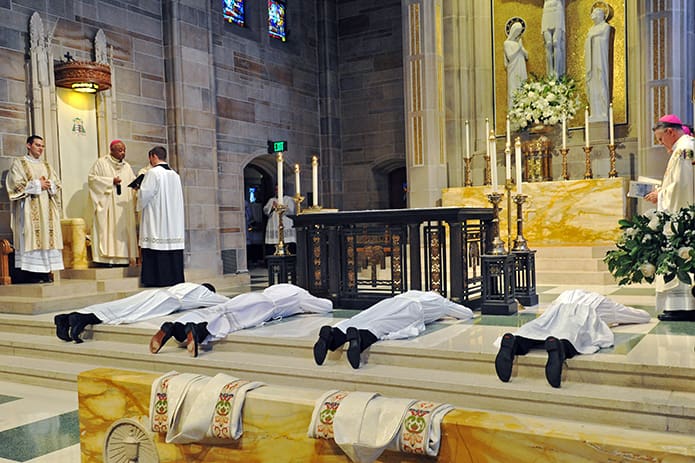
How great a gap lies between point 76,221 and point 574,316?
658cm

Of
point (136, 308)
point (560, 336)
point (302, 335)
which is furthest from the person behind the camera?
point (136, 308)

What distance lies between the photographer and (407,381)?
4.03 m

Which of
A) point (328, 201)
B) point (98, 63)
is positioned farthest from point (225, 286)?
point (328, 201)

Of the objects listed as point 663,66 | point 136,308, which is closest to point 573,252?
point 663,66

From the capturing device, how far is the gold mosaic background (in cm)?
1038

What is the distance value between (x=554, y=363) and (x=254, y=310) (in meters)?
2.62

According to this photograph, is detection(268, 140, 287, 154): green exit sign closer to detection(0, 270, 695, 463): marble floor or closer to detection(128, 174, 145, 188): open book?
detection(128, 174, 145, 188): open book

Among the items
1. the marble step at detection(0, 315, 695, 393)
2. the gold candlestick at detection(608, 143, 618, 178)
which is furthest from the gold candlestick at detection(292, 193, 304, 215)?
the gold candlestick at detection(608, 143, 618, 178)

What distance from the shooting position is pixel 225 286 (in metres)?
9.49

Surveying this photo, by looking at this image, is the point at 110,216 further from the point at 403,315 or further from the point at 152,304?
the point at 403,315

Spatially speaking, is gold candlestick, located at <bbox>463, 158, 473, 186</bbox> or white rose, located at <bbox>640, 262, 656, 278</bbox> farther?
gold candlestick, located at <bbox>463, 158, 473, 186</bbox>

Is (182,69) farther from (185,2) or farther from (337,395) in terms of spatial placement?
(337,395)

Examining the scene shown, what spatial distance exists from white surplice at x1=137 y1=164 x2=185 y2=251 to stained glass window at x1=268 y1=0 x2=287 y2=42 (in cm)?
606

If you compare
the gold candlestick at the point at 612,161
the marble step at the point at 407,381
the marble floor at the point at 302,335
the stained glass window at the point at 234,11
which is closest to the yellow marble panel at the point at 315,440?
the marble step at the point at 407,381
